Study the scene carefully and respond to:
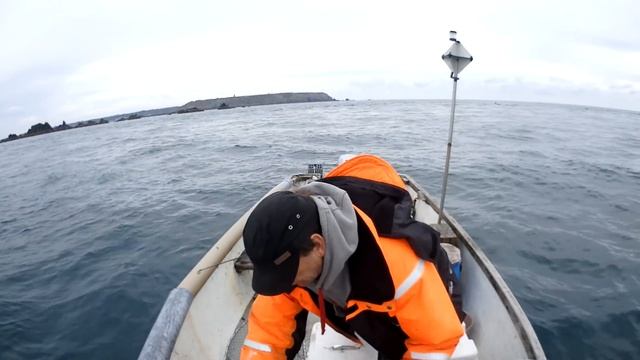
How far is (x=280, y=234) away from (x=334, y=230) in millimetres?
236

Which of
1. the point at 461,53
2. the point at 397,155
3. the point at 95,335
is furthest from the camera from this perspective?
the point at 397,155

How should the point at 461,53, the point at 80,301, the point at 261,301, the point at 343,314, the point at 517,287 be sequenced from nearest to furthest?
the point at 343,314
the point at 261,301
the point at 461,53
the point at 517,287
the point at 80,301

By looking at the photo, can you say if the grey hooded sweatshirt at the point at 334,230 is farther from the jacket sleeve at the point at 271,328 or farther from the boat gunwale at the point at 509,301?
the boat gunwale at the point at 509,301

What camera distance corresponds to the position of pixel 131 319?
5.41m

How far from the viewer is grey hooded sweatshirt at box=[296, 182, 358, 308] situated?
1.42 m

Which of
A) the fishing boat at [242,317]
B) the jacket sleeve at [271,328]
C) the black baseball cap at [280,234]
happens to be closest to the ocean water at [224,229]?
the fishing boat at [242,317]

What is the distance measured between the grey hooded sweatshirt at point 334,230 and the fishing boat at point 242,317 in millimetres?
856

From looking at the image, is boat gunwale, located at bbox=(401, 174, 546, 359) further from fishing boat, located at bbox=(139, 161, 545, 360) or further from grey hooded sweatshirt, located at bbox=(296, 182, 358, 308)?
grey hooded sweatshirt, located at bbox=(296, 182, 358, 308)

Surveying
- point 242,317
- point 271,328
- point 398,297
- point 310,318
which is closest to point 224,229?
point 242,317

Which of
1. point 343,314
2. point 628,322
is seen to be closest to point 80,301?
point 343,314

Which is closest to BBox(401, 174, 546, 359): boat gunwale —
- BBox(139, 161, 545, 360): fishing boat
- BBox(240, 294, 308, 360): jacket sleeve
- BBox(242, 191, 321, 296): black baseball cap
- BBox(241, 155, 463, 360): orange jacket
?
BBox(139, 161, 545, 360): fishing boat

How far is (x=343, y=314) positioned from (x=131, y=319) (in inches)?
196

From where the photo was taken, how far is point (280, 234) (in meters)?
1.32

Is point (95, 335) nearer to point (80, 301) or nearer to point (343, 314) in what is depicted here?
point (80, 301)
